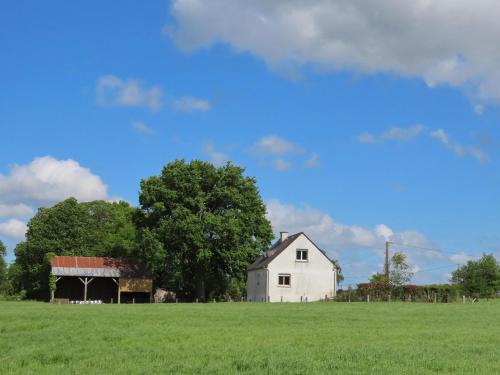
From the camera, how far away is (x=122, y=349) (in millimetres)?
16422

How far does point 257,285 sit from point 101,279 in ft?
57.6

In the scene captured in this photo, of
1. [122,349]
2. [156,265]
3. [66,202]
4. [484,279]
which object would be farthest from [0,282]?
[122,349]

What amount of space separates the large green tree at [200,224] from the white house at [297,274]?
2450 mm

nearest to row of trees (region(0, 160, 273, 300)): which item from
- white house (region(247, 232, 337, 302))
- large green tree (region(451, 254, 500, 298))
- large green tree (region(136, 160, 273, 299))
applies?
large green tree (region(136, 160, 273, 299))

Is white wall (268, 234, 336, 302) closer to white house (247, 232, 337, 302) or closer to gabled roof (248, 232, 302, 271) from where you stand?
white house (247, 232, 337, 302)

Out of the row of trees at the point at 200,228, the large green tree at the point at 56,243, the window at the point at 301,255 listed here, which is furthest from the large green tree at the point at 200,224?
the large green tree at the point at 56,243

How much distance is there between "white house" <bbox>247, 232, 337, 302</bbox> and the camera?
2579 inches

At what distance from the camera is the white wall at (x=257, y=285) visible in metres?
66.4

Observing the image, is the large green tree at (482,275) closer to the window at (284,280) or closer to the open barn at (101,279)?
the window at (284,280)

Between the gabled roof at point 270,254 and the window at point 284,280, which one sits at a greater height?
the gabled roof at point 270,254

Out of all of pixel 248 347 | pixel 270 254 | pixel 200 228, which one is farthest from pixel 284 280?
pixel 248 347

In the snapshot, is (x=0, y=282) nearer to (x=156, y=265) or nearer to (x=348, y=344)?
(x=156, y=265)

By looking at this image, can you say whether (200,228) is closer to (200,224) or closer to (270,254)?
(200,224)

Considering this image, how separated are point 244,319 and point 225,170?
42.1 m
